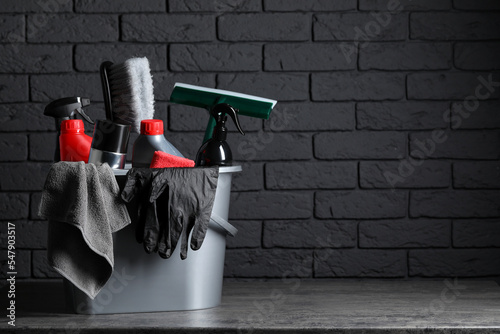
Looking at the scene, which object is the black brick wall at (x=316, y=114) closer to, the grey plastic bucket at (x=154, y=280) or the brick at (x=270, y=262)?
the brick at (x=270, y=262)

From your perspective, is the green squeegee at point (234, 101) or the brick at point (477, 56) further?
the brick at point (477, 56)

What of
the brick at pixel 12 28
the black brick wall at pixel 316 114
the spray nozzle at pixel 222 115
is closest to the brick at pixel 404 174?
the black brick wall at pixel 316 114

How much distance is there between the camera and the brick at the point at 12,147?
1572mm

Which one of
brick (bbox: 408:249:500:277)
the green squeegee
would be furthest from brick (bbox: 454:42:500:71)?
the green squeegee

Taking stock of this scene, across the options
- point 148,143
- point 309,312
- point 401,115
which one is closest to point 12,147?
point 148,143

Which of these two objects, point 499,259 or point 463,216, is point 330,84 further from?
point 499,259

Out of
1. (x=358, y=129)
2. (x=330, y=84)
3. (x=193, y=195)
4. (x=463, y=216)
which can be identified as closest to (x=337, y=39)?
(x=330, y=84)

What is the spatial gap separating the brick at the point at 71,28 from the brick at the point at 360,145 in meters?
0.61

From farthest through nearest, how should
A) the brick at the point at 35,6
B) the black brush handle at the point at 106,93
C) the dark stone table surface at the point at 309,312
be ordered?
the brick at the point at 35,6 → the black brush handle at the point at 106,93 → the dark stone table surface at the point at 309,312

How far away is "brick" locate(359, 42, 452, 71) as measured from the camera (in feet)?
5.18

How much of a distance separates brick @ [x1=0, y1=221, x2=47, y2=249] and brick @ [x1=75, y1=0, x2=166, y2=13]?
568mm

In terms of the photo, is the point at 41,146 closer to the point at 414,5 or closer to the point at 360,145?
the point at 360,145

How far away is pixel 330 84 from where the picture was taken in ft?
5.20

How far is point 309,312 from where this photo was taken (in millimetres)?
1160
